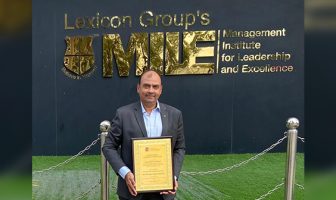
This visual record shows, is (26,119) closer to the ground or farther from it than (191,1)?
closer to the ground

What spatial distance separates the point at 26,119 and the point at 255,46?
4.38 metres

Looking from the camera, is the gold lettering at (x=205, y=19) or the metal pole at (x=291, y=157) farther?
the gold lettering at (x=205, y=19)

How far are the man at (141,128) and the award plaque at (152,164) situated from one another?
0.14 ft

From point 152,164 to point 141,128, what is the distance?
0.21 m

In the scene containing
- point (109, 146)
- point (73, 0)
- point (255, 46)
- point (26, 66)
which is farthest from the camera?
point (73, 0)

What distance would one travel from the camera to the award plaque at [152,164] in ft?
7.54

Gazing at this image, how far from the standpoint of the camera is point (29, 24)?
1782mm

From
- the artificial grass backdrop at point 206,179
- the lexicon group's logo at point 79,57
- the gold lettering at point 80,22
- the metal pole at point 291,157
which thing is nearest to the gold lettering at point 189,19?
the lexicon group's logo at point 79,57

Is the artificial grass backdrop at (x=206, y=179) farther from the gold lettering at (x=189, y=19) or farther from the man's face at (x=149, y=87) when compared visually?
the man's face at (x=149, y=87)

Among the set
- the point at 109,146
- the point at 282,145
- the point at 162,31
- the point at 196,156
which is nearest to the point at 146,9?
the point at 162,31

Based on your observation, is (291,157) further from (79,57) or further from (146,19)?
(79,57)

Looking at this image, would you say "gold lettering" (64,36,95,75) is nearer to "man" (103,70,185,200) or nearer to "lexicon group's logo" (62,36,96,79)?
"lexicon group's logo" (62,36,96,79)

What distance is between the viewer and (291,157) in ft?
11.7

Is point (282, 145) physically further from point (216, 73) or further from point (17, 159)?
point (17, 159)
